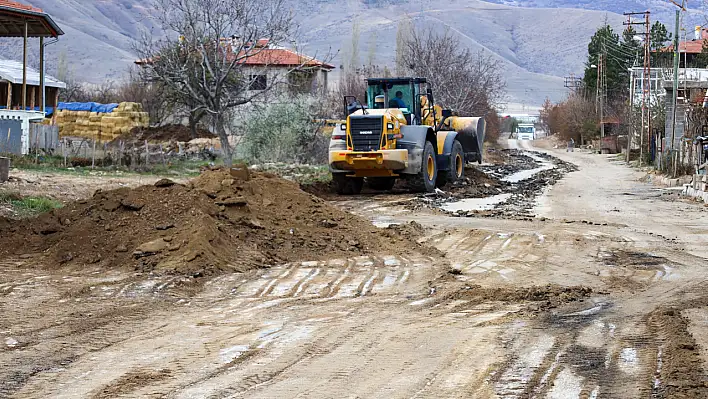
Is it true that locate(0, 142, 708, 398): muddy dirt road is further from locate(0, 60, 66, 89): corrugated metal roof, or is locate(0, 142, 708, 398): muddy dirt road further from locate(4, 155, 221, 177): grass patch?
locate(0, 60, 66, 89): corrugated metal roof

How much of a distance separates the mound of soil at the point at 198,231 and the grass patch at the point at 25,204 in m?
2.28

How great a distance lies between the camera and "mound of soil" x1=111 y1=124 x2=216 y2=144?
152 feet

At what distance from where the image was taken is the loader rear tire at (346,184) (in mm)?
23770

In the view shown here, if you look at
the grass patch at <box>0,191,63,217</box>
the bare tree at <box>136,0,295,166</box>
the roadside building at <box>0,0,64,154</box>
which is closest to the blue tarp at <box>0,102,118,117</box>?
the roadside building at <box>0,0,64,154</box>

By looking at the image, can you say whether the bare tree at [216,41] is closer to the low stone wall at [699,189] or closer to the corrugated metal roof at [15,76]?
the low stone wall at [699,189]

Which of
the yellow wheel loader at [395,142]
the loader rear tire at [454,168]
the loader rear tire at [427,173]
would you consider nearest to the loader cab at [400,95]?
the yellow wheel loader at [395,142]

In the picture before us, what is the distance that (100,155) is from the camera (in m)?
30.9

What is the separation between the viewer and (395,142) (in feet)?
74.4

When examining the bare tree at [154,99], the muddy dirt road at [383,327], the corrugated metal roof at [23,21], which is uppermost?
the corrugated metal roof at [23,21]

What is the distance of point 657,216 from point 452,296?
10660 mm

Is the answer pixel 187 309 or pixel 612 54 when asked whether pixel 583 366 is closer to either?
pixel 187 309

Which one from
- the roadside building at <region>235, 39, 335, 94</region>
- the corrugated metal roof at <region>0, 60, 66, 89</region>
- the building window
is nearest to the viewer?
the building window

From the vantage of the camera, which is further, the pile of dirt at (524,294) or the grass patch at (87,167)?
the grass patch at (87,167)

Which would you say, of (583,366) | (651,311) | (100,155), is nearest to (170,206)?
(651,311)
